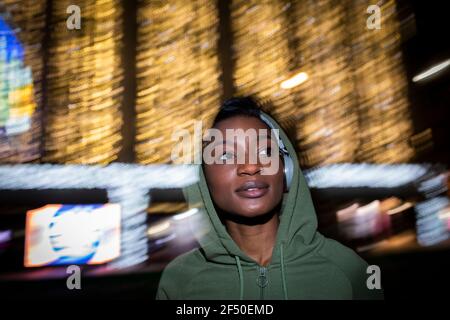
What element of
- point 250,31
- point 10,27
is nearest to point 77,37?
point 10,27

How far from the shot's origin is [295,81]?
2230mm

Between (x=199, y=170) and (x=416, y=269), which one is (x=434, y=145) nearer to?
(x=416, y=269)

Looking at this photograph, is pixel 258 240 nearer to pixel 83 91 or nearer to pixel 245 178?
pixel 245 178

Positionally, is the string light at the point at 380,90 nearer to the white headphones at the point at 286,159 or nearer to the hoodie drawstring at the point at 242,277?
the white headphones at the point at 286,159

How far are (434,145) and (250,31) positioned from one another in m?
1.76

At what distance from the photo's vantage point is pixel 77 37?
2268 millimetres

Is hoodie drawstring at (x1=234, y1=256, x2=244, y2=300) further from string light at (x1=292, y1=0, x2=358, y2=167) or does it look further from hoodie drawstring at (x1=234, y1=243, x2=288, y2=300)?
string light at (x1=292, y1=0, x2=358, y2=167)

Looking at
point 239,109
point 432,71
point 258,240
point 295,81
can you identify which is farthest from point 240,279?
point 432,71

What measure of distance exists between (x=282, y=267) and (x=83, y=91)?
1.90 m

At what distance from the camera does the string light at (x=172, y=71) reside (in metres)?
2.18

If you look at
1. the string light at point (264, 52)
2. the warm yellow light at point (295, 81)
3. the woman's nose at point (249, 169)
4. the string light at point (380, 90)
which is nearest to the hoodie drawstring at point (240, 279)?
the woman's nose at point (249, 169)

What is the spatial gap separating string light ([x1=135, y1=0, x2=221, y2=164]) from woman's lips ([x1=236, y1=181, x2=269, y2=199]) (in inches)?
50.5

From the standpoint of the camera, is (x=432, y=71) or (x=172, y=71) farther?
(x=432, y=71)

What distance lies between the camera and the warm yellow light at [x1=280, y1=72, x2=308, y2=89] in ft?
7.23
